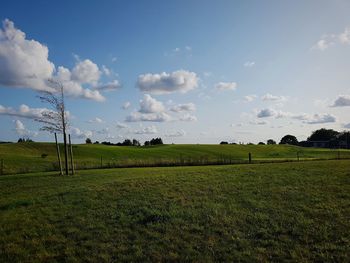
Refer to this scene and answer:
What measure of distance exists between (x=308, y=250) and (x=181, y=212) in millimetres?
4963

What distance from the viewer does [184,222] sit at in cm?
1164

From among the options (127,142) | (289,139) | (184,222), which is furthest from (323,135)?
(184,222)

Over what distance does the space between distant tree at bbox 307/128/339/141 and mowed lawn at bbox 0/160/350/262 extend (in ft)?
530

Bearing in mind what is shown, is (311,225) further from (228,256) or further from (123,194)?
(123,194)

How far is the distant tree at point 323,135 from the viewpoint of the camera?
165m

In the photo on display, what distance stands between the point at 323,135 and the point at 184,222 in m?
174

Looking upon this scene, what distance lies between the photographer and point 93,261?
8.86 m

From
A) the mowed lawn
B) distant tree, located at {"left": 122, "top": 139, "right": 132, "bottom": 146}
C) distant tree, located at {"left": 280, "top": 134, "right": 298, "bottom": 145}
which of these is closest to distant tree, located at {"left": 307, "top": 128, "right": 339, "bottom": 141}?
distant tree, located at {"left": 280, "top": 134, "right": 298, "bottom": 145}

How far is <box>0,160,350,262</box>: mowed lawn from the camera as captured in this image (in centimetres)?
921

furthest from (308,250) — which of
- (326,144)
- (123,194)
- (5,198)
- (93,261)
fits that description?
(326,144)

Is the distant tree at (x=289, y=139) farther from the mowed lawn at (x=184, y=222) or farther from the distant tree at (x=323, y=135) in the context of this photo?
the mowed lawn at (x=184, y=222)

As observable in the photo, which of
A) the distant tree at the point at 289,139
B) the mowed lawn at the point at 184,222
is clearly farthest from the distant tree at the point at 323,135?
the mowed lawn at the point at 184,222

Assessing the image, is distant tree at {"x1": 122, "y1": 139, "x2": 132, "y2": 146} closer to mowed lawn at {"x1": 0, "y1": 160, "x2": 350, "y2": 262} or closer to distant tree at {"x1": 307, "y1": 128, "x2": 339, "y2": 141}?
distant tree at {"x1": 307, "y1": 128, "x2": 339, "y2": 141}

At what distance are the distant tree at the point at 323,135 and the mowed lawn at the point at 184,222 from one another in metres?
162
